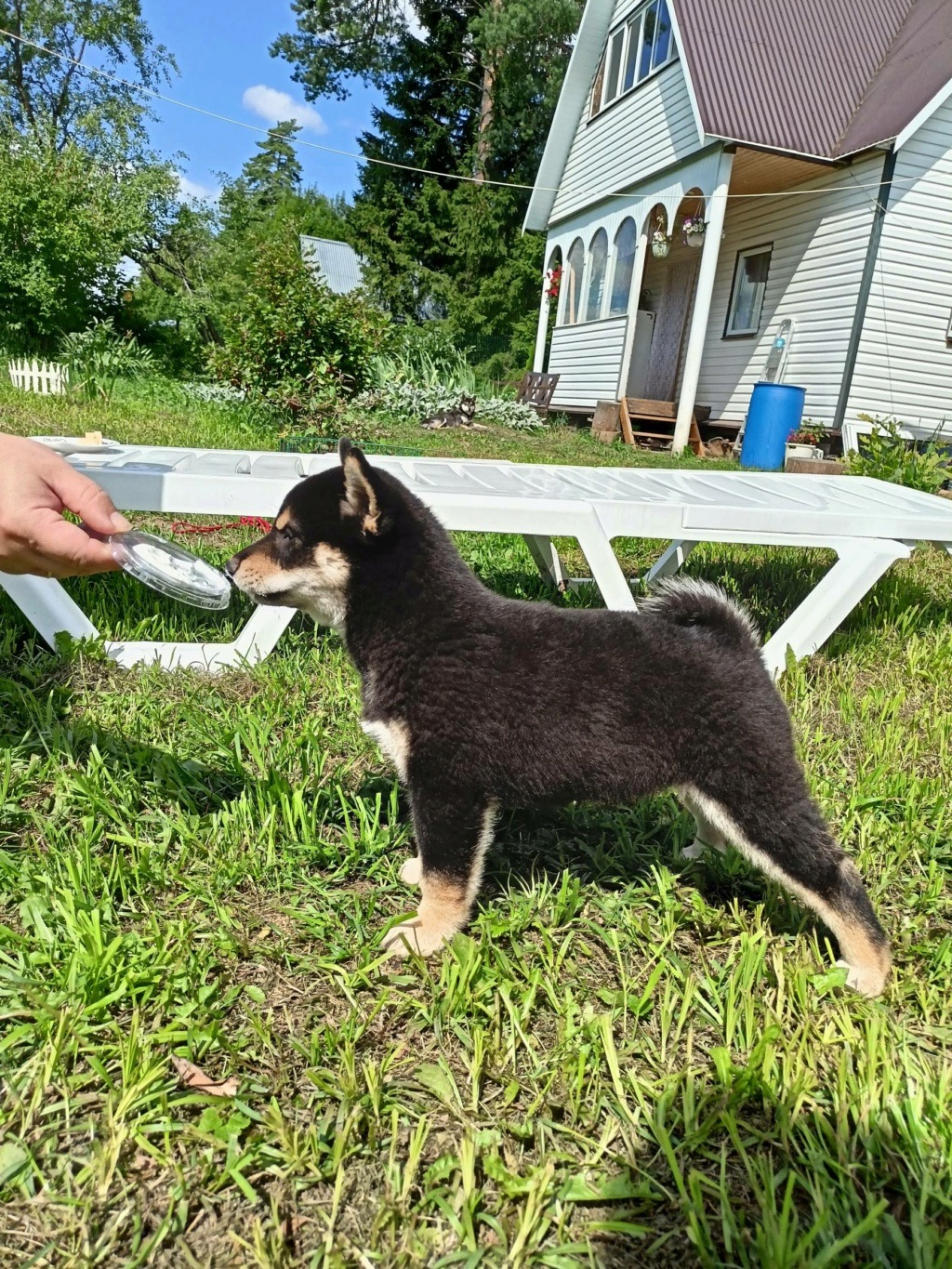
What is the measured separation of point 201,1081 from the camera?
1.84 metres

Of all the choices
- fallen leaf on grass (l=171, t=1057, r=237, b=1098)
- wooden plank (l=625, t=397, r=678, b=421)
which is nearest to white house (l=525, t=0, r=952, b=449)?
wooden plank (l=625, t=397, r=678, b=421)

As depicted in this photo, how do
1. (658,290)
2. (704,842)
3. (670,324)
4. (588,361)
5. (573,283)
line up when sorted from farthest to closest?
(573,283), (658,290), (670,324), (588,361), (704,842)

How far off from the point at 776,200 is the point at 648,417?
165 inches

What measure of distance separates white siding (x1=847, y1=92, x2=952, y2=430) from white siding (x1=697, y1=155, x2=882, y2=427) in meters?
0.33

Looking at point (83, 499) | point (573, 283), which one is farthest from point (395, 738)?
point (573, 283)

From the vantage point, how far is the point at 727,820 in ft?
7.27

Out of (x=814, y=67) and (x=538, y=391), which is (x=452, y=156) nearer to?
(x=538, y=391)

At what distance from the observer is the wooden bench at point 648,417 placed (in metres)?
14.5

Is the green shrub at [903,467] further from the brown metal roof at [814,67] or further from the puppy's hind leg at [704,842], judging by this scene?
the brown metal roof at [814,67]

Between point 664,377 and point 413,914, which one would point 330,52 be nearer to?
point 664,377

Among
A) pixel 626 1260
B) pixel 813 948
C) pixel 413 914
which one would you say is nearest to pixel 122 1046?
pixel 413 914

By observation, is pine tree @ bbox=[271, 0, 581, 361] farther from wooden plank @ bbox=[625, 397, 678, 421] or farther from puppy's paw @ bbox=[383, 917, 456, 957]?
puppy's paw @ bbox=[383, 917, 456, 957]

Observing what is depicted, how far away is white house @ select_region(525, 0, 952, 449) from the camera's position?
1162 centimetres

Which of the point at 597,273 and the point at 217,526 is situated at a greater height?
the point at 597,273
